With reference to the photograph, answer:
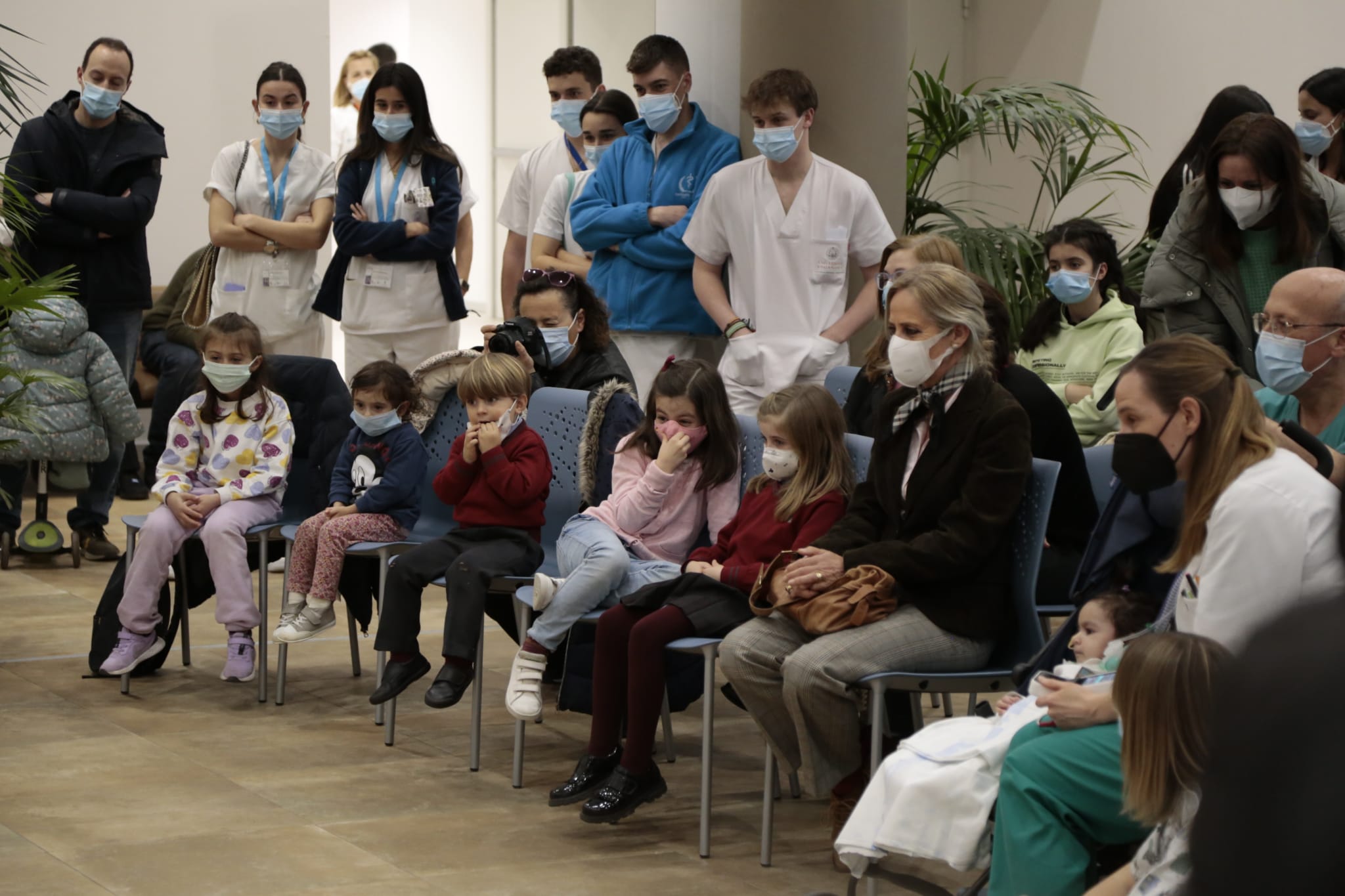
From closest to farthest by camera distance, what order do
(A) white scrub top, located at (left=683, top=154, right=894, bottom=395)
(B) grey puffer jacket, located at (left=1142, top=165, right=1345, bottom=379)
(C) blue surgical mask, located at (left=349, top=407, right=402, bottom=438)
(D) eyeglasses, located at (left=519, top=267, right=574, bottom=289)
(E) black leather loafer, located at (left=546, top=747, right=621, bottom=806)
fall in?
(E) black leather loafer, located at (left=546, top=747, right=621, bottom=806) → (B) grey puffer jacket, located at (left=1142, top=165, right=1345, bottom=379) → (D) eyeglasses, located at (left=519, top=267, right=574, bottom=289) → (C) blue surgical mask, located at (left=349, top=407, right=402, bottom=438) → (A) white scrub top, located at (left=683, top=154, right=894, bottom=395)

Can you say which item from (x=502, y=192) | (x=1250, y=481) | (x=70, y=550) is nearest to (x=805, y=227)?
(x=1250, y=481)

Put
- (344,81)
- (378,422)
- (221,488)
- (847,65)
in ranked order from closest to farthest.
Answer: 1. (378,422)
2. (221,488)
3. (847,65)
4. (344,81)

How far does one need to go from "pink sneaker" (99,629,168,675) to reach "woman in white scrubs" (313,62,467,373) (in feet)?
5.36

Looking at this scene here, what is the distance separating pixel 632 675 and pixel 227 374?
77.7 inches

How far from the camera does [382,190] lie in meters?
6.23

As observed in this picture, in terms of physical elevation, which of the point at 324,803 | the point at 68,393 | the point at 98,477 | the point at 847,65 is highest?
the point at 847,65

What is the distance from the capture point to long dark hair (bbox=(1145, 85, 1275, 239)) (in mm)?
5172

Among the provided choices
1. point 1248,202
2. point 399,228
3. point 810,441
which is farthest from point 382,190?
point 1248,202

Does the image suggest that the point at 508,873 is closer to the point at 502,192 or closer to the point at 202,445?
the point at 202,445

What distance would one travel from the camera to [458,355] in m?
5.03

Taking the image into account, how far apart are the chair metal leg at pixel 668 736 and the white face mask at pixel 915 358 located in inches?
48.3

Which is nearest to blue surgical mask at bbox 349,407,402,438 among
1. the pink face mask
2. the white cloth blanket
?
the pink face mask

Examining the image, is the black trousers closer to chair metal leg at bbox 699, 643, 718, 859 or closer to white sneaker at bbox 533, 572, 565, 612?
white sneaker at bbox 533, 572, 565, 612

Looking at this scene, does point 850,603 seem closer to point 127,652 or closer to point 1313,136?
point 127,652
